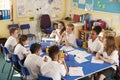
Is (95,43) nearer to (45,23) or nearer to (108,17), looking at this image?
(108,17)

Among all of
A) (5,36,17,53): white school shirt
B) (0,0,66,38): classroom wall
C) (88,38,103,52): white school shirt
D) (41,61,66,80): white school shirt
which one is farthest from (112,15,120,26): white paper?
(41,61,66,80): white school shirt

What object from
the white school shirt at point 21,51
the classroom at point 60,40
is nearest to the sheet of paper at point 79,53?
the classroom at point 60,40

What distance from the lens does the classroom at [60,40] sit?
3508 millimetres

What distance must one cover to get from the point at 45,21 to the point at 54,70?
450cm

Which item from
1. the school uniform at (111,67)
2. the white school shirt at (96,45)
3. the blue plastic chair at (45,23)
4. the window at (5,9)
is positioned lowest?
the school uniform at (111,67)

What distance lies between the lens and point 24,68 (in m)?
3.47

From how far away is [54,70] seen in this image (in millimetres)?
3148

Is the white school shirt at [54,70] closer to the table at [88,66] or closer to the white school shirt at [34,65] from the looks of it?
the table at [88,66]

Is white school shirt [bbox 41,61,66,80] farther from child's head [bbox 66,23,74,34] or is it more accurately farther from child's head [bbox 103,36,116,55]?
child's head [bbox 66,23,74,34]

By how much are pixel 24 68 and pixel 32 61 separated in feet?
0.60

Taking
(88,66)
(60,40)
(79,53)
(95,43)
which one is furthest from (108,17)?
(88,66)

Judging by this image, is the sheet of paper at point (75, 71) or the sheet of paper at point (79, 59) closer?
the sheet of paper at point (75, 71)

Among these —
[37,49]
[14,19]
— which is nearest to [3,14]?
[14,19]

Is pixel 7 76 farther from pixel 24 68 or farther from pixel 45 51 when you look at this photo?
pixel 24 68
